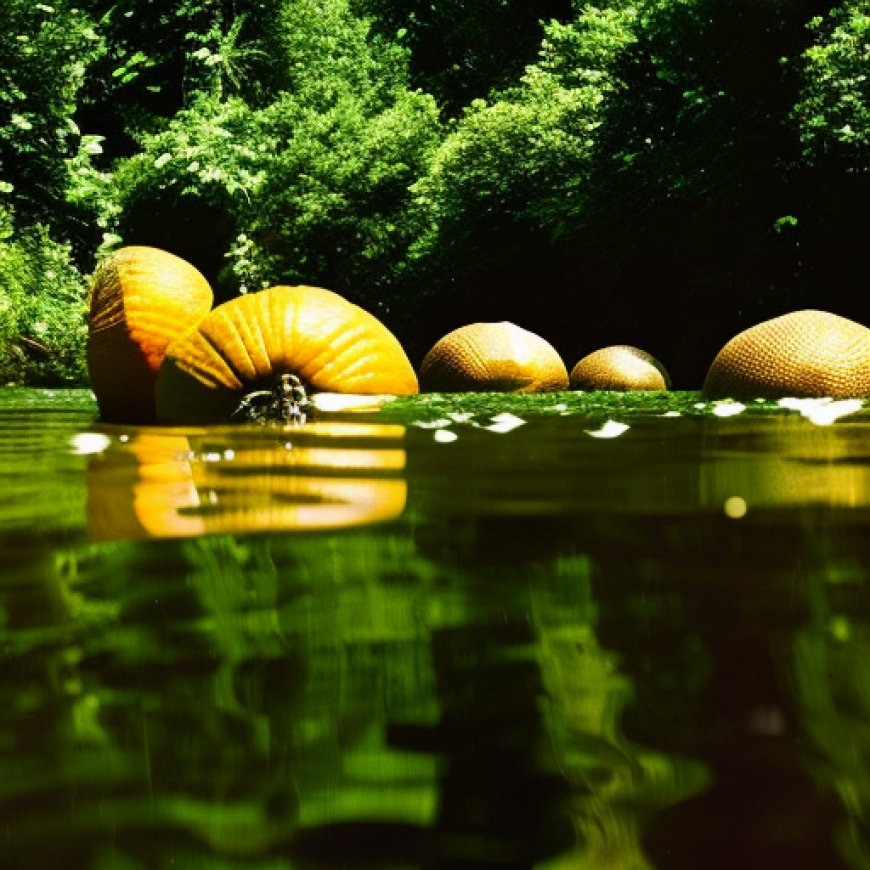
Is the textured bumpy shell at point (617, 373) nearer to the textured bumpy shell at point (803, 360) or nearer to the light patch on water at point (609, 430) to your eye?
the textured bumpy shell at point (803, 360)

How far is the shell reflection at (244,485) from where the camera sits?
157cm

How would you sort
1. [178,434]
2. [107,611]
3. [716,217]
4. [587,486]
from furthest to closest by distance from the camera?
[716,217], [178,434], [587,486], [107,611]

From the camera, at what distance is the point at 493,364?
10500 millimetres

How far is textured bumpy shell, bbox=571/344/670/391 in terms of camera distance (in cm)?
1189

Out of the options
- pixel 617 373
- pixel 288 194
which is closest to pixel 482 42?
pixel 288 194

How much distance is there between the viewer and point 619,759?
0.56 meters

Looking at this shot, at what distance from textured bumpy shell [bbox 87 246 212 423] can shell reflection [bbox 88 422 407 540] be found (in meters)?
2.85

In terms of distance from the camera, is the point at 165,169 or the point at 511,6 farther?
the point at 511,6

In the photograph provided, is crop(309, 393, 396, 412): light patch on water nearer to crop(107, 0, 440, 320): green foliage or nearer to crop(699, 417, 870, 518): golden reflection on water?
crop(699, 417, 870, 518): golden reflection on water

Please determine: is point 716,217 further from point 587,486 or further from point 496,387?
point 587,486

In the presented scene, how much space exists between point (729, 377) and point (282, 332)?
11.3 ft

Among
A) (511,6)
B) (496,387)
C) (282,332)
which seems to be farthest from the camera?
(511,6)

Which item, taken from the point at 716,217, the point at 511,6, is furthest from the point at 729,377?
the point at 511,6

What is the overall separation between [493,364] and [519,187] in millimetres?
7748
